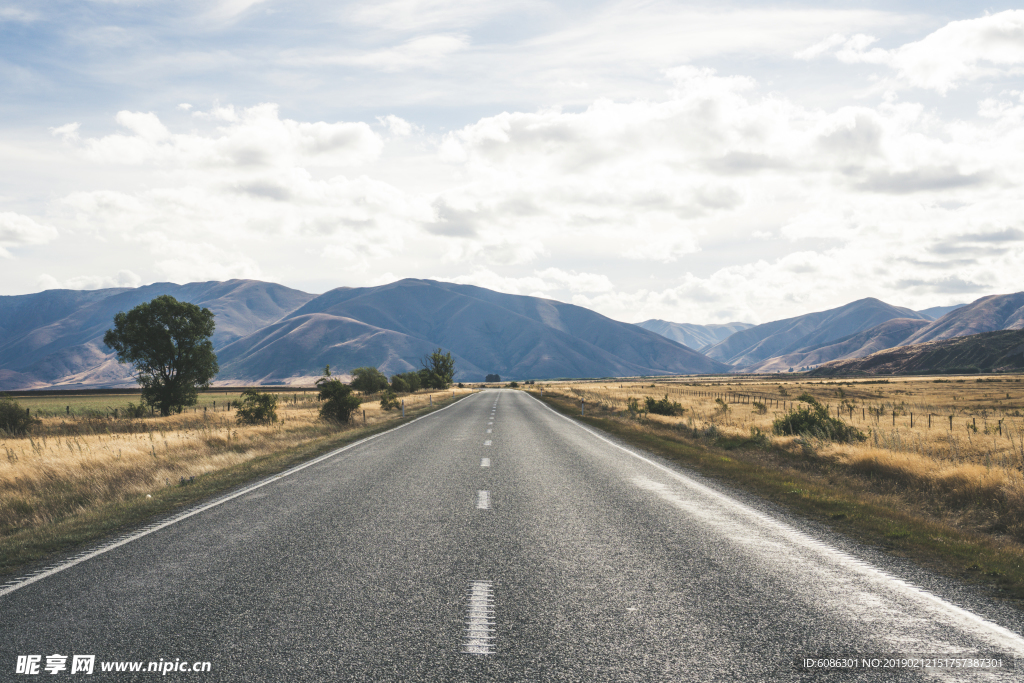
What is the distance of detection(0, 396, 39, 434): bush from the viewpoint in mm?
31736

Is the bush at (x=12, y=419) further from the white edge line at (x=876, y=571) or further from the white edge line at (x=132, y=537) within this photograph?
the white edge line at (x=876, y=571)

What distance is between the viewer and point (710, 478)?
1319cm

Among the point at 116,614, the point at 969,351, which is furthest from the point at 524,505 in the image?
the point at 969,351

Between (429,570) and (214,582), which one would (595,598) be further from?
(214,582)

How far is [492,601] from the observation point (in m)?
5.10

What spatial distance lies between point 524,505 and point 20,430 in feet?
118

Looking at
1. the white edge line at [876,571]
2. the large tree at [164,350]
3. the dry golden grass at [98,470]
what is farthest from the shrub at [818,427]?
the large tree at [164,350]

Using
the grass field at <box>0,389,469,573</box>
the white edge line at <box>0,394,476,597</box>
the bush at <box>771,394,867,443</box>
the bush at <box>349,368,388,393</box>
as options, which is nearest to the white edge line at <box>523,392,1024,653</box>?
the white edge line at <box>0,394,476,597</box>

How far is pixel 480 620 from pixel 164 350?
54044 mm

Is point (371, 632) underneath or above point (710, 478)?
above

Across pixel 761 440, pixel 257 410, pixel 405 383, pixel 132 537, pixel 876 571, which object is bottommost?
pixel 405 383

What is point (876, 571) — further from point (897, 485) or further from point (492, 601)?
point (897, 485)

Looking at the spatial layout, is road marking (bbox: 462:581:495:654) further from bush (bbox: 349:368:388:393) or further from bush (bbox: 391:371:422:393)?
bush (bbox: 391:371:422:393)

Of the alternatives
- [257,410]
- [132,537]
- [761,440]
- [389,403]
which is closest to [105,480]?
[132,537]
